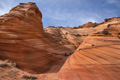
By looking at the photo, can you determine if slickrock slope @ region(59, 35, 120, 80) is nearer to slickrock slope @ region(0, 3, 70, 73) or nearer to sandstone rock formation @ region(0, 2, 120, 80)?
sandstone rock formation @ region(0, 2, 120, 80)

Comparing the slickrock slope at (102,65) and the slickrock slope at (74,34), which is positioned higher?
the slickrock slope at (74,34)

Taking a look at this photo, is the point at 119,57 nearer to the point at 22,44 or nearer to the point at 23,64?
the point at 23,64

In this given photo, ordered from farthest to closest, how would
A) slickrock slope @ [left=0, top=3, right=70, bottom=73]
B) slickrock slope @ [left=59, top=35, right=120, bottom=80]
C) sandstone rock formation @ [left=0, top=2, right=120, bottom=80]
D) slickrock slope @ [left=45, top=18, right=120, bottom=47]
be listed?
slickrock slope @ [left=45, top=18, right=120, bottom=47]
slickrock slope @ [left=0, top=3, right=70, bottom=73]
sandstone rock formation @ [left=0, top=2, right=120, bottom=80]
slickrock slope @ [left=59, top=35, right=120, bottom=80]

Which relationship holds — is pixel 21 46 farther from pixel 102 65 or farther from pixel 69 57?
pixel 102 65

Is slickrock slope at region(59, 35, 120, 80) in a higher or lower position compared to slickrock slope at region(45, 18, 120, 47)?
lower

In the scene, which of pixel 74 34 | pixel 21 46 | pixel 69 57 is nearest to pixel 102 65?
pixel 69 57

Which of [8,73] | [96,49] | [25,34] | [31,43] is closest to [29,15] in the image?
[25,34]

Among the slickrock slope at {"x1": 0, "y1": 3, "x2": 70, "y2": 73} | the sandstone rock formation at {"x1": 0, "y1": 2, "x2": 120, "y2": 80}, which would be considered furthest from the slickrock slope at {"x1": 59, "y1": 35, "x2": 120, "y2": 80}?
the slickrock slope at {"x1": 0, "y1": 3, "x2": 70, "y2": 73}

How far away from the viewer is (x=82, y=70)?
5012mm

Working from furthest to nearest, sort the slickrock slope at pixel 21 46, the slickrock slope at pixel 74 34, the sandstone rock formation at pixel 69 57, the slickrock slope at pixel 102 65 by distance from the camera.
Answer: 1. the slickrock slope at pixel 74 34
2. the slickrock slope at pixel 21 46
3. the sandstone rock formation at pixel 69 57
4. the slickrock slope at pixel 102 65

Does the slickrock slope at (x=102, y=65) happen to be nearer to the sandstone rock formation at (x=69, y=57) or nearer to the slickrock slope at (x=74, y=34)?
the sandstone rock formation at (x=69, y=57)

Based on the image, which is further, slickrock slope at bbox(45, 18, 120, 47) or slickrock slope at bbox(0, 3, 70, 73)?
slickrock slope at bbox(45, 18, 120, 47)

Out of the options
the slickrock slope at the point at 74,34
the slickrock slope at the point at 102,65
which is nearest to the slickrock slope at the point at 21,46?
the slickrock slope at the point at 102,65

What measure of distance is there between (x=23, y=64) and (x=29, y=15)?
7.16 m
